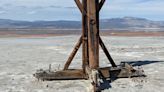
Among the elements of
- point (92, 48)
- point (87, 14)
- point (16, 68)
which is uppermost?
point (87, 14)

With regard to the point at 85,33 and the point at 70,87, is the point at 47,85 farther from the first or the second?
the point at 85,33

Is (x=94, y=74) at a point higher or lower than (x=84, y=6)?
lower

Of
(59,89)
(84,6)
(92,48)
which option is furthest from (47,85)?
(84,6)

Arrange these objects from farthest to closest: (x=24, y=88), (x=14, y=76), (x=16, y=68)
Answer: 1. (x=16, y=68)
2. (x=14, y=76)
3. (x=24, y=88)

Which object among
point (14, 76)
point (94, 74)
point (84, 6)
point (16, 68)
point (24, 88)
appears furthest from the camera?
point (16, 68)

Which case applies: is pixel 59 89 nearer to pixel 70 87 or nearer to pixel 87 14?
pixel 70 87

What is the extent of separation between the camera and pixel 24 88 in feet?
42.2

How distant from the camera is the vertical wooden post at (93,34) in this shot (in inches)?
516

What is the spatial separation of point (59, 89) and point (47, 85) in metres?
0.69

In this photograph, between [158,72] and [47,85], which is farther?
[158,72]

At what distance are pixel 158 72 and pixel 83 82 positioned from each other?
353cm

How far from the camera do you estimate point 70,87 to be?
12922 mm

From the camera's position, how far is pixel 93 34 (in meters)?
13.3

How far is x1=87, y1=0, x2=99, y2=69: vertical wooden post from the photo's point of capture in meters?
13.1
